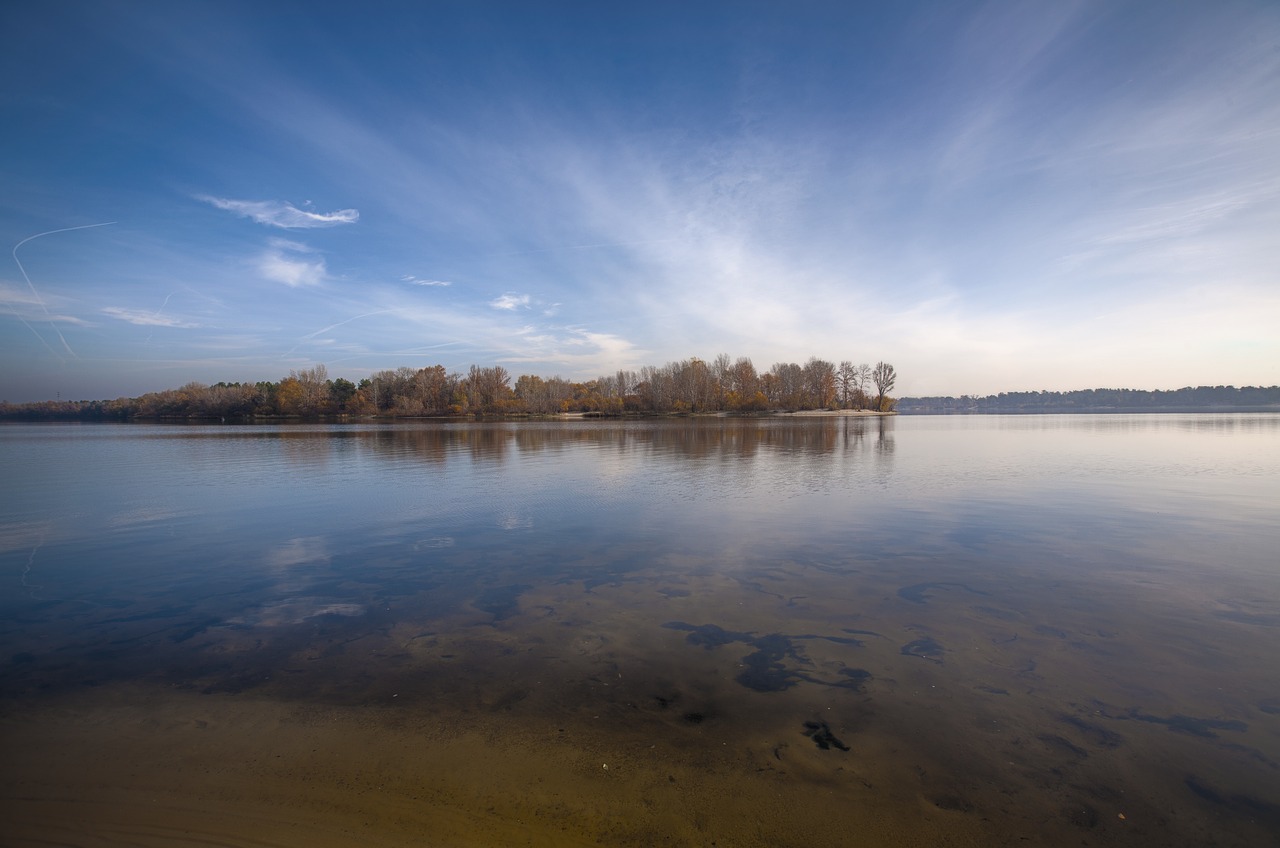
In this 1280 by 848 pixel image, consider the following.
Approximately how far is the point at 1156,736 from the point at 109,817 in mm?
7517

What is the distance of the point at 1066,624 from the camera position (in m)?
6.64

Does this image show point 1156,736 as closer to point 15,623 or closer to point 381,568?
point 381,568

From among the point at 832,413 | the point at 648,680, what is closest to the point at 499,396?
the point at 832,413

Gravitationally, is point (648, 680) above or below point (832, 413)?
below

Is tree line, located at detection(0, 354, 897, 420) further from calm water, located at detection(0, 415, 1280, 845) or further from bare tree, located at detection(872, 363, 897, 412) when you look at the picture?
calm water, located at detection(0, 415, 1280, 845)

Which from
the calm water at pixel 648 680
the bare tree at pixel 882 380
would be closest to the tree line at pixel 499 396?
the bare tree at pixel 882 380

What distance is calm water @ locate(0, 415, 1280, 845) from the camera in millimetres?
3641

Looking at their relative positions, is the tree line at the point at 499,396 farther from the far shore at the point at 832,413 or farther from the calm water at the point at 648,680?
the calm water at the point at 648,680

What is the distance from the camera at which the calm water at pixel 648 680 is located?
11.9ft

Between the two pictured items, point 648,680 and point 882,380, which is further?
point 882,380

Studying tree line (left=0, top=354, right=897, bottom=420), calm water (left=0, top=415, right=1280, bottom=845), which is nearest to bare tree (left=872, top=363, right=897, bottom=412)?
tree line (left=0, top=354, right=897, bottom=420)

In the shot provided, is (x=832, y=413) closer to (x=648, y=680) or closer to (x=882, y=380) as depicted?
(x=882, y=380)

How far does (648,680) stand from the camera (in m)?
5.36

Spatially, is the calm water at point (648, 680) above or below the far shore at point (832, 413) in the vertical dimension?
below
